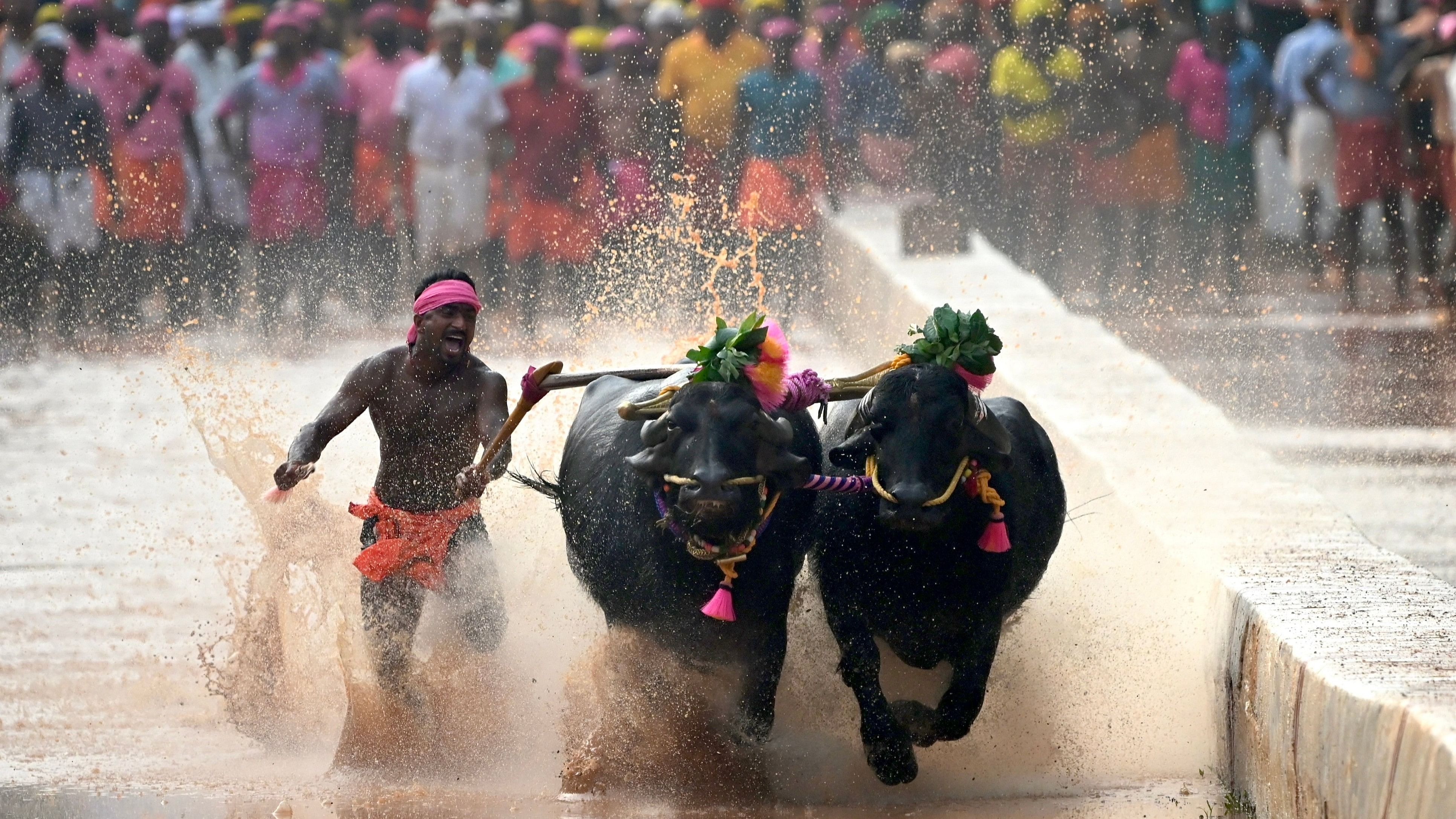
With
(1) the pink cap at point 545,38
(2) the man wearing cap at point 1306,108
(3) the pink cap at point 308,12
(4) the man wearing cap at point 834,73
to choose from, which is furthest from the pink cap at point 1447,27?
(3) the pink cap at point 308,12

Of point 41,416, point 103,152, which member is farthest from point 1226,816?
point 103,152

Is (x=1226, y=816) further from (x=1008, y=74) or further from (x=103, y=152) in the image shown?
(x=103, y=152)

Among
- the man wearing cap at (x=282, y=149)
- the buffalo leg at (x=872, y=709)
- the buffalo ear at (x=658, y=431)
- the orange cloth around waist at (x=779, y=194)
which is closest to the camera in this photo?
the buffalo ear at (x=658, y=431)

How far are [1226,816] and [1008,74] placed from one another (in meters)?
9.31

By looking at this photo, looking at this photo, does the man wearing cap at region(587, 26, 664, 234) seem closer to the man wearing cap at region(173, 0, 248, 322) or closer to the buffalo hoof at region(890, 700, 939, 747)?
the man wearing cap at region(173, 0, 248, 322)

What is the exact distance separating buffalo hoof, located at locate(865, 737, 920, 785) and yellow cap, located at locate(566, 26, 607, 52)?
954cm

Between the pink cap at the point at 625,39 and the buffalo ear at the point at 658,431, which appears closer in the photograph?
the buffalo ear at the point at 658,431

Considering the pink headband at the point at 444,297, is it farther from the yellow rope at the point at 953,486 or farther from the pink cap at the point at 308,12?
the pink cap at the point at 308,12

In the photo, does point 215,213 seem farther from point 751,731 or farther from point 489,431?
point 751,731

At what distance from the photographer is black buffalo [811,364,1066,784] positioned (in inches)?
200

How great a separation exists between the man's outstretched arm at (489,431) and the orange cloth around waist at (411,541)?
168mm

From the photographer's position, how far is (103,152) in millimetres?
13352

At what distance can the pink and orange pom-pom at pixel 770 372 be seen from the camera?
507cm

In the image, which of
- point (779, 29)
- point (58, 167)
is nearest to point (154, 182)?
point (58, 167)
